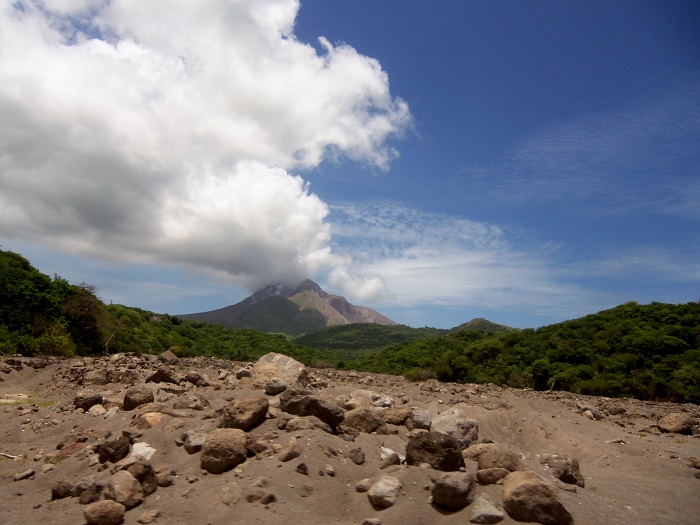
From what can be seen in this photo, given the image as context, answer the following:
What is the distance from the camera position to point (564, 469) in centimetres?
682

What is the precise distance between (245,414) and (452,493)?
335 centimetres

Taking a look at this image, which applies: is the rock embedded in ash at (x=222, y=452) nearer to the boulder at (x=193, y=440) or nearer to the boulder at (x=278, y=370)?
the boulder at (x=193, y=440)

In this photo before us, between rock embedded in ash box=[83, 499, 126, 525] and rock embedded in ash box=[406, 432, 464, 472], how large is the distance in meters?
3.72

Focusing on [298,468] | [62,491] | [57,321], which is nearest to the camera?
[298,468]

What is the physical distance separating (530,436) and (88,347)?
28760mm

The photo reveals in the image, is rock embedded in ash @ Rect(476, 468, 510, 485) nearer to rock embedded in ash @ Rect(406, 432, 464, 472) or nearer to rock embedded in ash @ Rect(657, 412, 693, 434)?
rock embedded in ash @ Rect(406, 432, 464, 472)

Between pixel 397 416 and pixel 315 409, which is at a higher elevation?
pixel 315 409

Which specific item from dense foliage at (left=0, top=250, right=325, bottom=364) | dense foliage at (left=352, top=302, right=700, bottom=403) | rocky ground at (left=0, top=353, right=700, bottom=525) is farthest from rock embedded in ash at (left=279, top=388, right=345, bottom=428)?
dense foliage at (left=0, top=250, right=325, bottom=364)

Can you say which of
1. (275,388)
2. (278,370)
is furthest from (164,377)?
(275,388)

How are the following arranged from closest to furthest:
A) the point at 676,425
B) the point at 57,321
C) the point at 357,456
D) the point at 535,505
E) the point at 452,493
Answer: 1. the point at 535,505
2. the point at 452,493
3. the point at 357,456
4. the point at 676,425
5. the point at 57,321

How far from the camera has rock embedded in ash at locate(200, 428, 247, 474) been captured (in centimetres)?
602

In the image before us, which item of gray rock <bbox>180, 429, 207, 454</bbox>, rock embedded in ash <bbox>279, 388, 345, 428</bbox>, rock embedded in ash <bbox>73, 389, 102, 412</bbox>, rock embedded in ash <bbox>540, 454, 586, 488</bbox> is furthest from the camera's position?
rock embedded in ash <bbox>73, 389, 102, 412</bbox>

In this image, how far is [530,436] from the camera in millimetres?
12000

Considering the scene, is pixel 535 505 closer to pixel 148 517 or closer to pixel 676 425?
pixel 148 517
